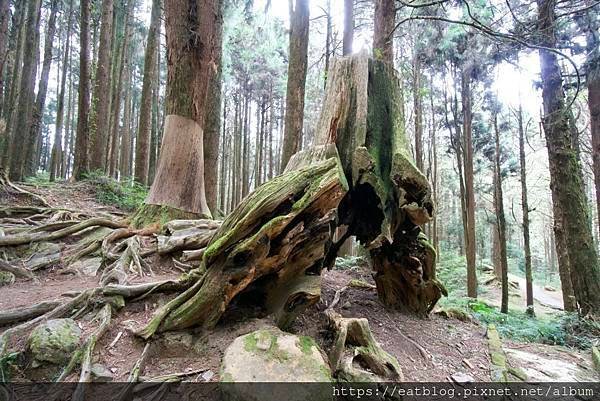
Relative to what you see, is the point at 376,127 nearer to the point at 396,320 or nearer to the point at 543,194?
the point at 396,320

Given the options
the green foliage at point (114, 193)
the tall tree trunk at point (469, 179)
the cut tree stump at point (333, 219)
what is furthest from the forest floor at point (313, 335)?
the tall tree trunk at point (469, 179)

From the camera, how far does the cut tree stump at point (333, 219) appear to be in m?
2.91

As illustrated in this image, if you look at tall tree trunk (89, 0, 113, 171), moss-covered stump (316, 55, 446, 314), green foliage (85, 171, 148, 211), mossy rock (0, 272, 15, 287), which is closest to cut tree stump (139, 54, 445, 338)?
moss-covered stump (316, 55, 446, 314)

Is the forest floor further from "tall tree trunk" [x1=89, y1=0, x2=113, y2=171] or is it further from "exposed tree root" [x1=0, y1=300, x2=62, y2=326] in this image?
"tall tree trunk" [x1=89, y1=0, x2=113, y2=171]

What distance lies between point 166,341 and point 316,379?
127cm

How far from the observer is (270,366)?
2.35 m

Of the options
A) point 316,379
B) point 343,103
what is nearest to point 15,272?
point 316,379

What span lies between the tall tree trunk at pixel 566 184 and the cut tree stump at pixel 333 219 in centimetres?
Answer: 341

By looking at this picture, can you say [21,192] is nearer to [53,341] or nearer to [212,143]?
[212,143]

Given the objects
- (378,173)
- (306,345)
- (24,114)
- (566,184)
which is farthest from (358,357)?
(24,114)

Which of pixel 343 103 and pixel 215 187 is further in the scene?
pixel 215 187

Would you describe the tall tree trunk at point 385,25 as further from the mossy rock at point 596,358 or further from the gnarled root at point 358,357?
the mossy rock at point 596,358

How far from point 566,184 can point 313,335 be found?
605 cm

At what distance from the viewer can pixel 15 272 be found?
13.5ft
